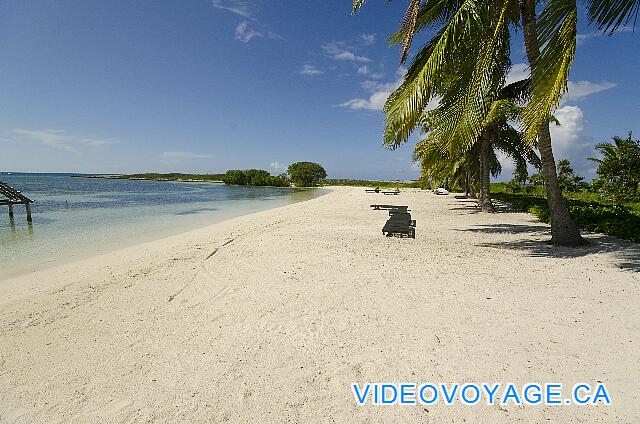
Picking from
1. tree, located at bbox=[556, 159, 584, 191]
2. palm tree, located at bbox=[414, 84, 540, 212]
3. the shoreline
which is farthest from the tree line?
the shoreline

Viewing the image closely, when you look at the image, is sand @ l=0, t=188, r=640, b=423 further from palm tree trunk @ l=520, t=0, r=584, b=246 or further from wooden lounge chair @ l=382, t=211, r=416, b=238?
wooden lounge chair @ l=382, t=211, r=416, b=238

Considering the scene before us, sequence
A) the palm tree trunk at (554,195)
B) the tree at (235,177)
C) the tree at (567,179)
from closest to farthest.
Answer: the palm tree trunk at (554,195) < the tree at (567,179) < the tree at (235,177)

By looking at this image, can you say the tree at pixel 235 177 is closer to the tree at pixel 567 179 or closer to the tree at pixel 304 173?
the tree at pixel 304 173

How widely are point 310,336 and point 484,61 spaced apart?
21.7 feet

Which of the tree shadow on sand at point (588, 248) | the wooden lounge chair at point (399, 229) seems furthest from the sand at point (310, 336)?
the wooden lounge chair at point (399, 229)

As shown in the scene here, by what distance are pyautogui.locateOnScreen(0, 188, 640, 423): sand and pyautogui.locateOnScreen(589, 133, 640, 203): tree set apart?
13.1 metres

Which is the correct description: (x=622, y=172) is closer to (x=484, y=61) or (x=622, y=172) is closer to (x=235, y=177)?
(x=484, y=61)

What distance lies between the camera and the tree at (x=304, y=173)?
313 feet

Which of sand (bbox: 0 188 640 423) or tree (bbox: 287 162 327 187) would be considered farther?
tree (bbox: 287 162 327 187)

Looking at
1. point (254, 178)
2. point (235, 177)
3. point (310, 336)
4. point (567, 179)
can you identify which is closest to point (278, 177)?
point (254, 178)

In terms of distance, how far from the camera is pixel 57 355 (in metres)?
3.67

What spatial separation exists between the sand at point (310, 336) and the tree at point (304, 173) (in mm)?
88451

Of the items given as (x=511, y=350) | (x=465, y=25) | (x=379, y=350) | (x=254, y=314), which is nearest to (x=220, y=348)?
(x=254, y=314)

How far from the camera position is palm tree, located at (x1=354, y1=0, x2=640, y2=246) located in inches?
199
